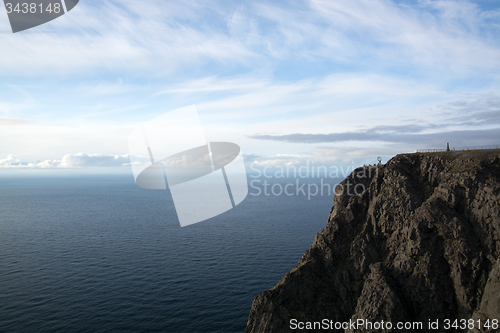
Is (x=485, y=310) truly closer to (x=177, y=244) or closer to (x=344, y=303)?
(x=344, y=303)

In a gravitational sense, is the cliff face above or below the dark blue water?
above

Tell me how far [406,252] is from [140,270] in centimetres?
5726

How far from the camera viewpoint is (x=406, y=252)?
39.0 m

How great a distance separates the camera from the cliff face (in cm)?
3544

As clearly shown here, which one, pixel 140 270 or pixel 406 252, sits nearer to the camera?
pixel 406 252

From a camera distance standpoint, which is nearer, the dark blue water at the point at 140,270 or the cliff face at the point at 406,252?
the cliff face at the point at 406,252

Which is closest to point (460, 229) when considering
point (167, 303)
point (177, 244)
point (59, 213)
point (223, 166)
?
point (223, 166)

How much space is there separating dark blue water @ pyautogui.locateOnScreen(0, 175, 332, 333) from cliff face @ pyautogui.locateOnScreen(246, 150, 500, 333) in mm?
14249

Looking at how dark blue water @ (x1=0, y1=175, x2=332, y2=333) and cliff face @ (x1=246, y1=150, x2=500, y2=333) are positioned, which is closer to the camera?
cliff face @ (x1=246, y1=150, x2=500, y2=333)

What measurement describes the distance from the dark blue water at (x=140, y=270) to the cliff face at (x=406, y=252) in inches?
561

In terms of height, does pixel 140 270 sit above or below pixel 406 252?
below

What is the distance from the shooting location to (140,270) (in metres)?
69.5

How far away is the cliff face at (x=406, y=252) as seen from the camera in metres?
35.4

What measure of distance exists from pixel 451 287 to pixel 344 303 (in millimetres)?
13086
